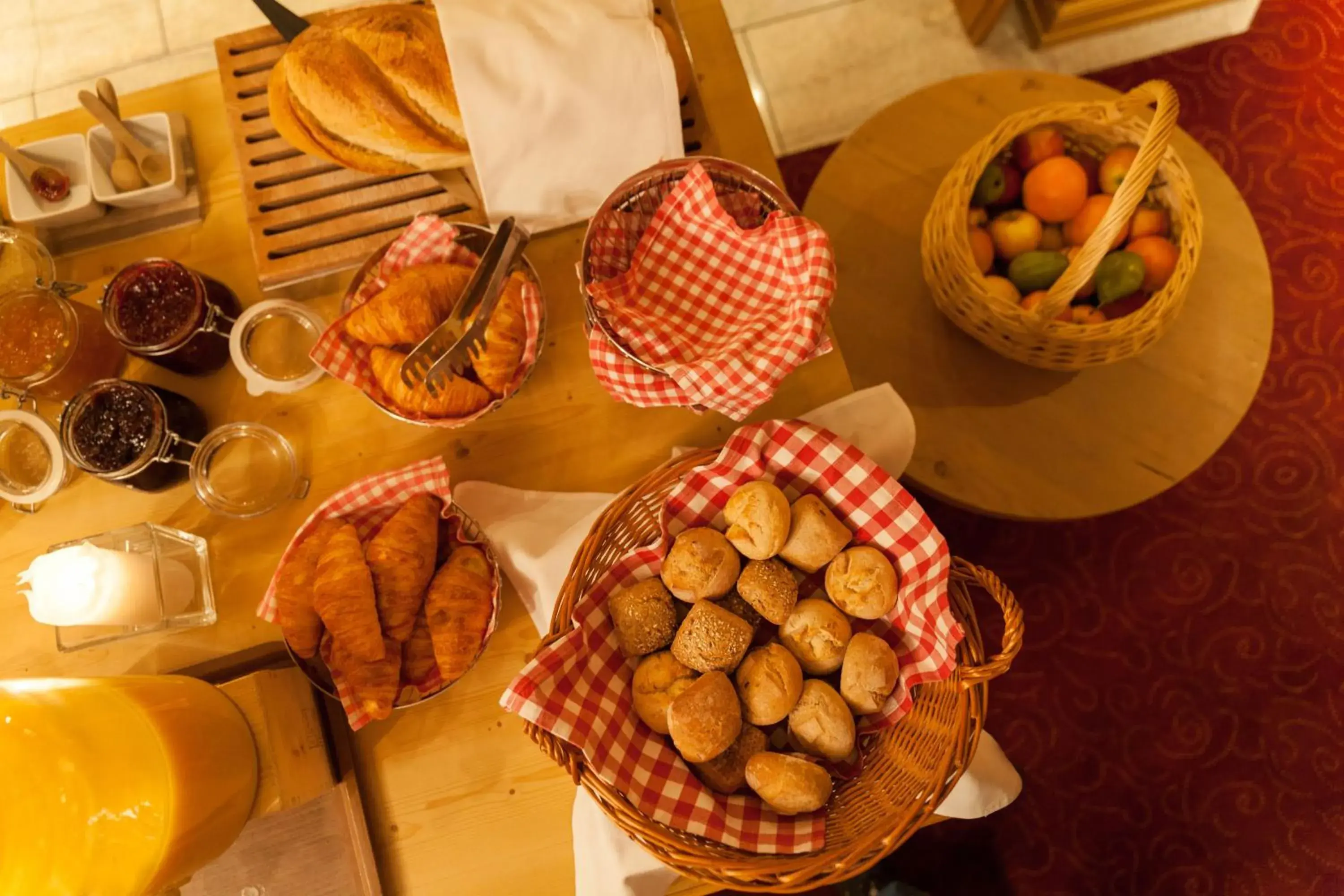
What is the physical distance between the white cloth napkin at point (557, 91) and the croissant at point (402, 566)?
39 cm

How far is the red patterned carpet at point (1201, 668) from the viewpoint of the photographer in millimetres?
1480

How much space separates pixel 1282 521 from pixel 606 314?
1.50 metres

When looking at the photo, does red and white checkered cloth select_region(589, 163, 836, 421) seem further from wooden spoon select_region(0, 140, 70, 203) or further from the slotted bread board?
wooden spoon select_region(0, 140, 70, 203)

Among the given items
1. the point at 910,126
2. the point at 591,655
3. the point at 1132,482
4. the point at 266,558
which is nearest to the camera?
the point at 591,655

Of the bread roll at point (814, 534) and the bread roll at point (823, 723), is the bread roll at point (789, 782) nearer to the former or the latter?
the bread roll at point (823, 723)

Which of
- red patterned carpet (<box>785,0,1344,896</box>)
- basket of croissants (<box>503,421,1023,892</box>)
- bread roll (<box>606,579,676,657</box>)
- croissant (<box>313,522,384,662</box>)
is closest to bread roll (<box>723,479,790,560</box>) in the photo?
basket of croissants (<box>503,421,1023,892</box>)

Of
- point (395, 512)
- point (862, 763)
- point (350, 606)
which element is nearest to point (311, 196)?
point (395, 512)

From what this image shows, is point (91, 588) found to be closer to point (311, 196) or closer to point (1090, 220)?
point (311, 196)

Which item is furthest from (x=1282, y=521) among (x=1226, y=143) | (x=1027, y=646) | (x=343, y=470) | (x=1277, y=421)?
(x=343, y=470)

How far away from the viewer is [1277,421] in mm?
1630

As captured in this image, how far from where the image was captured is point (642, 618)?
838 millimetres

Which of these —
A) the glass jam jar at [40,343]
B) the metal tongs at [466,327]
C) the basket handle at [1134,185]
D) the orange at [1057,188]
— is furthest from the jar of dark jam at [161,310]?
the orange at [1057,188]

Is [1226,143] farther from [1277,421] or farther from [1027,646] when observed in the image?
[1027,646]

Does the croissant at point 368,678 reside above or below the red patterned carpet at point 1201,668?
above
